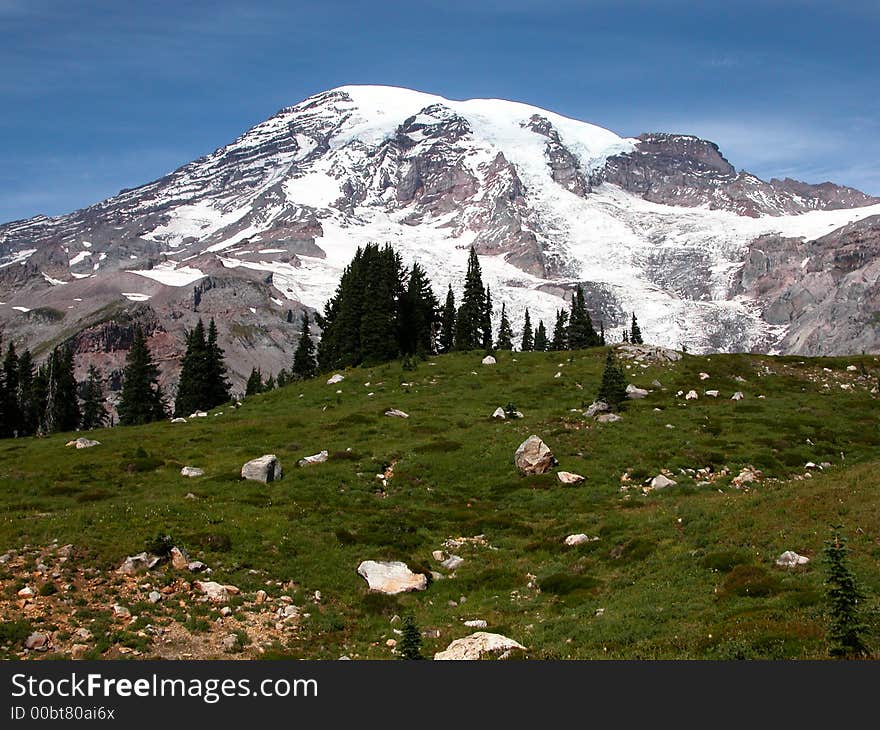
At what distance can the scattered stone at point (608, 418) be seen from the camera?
5262cm

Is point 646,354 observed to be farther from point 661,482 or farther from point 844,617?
point 844,617

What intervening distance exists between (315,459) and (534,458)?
1301 cm

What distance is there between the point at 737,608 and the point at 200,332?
3871 inches

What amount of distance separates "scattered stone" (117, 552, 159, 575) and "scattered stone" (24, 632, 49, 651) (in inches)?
184

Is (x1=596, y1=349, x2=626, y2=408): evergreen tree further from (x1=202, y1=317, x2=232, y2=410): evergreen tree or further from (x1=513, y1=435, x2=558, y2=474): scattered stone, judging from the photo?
(x1=202, y1=317, x2=232, y2=410): evergreen tree

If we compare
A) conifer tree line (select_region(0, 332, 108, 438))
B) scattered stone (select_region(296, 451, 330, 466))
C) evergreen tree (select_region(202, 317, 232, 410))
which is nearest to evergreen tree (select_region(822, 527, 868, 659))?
scattered stone (select_region(296, 451, 330, 466))

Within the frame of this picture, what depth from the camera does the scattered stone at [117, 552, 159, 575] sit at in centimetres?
2453

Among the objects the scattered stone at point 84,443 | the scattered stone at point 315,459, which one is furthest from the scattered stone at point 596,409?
the scattered stone at point 84,443

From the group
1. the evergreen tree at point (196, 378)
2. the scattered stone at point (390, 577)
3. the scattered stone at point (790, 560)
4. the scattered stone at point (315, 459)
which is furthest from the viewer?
the evergreen tree at point (196, 378)

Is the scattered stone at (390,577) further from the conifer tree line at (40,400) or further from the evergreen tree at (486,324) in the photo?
the conifer tree line at (40,400)

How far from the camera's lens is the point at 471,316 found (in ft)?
365

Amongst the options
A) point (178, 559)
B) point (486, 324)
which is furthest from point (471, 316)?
point (178, 559)

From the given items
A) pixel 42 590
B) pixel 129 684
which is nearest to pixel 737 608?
pixel 129 684

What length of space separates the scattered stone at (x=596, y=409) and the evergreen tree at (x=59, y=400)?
85021 mm
